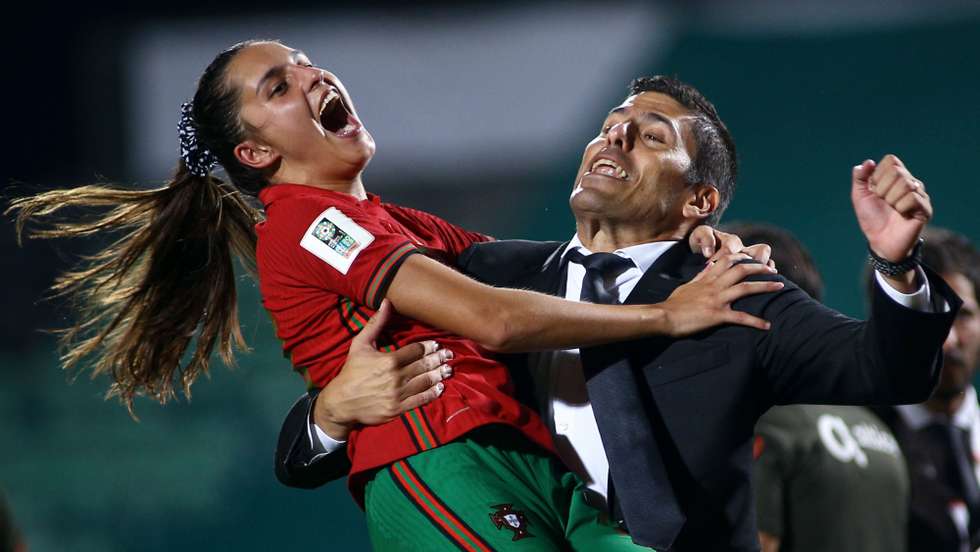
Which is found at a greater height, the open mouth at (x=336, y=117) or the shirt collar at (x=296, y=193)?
the open mouth at (x=336, y=117)

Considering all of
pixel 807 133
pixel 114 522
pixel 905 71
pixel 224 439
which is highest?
pixel 905 71

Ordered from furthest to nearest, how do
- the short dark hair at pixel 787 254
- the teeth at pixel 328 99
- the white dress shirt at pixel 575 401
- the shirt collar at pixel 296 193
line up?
1. the short dark hair at pixel 787 254
2. the teeth at pixel 328 99
3. the shirt collar at pixel 296 193
4. the white dress shirt at pixel 575 401

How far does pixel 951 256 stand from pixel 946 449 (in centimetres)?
63

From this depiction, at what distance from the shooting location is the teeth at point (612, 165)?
103 inches

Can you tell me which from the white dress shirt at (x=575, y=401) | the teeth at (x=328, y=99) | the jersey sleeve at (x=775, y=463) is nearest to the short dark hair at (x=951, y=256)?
the jersey sleeve at (x=775, y=463)

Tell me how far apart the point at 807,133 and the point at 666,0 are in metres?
1.12

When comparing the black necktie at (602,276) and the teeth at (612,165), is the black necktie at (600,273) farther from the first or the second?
the teeth at (612,165)

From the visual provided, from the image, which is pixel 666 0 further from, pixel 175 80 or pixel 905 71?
pixel 175 80

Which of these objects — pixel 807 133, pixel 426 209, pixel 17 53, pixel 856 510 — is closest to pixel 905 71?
pixel 807 133

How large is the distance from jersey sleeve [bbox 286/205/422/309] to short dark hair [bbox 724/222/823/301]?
52.2 inches

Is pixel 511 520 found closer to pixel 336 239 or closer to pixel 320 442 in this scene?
pixel 320 442

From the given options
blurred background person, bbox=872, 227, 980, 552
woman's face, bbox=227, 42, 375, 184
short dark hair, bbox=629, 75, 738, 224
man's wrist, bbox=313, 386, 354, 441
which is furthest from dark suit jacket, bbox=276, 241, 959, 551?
blurred background person, bbox=872, 227, 980, 552

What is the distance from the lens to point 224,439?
20.7ft

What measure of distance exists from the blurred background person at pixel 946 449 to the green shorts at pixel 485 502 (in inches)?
70.9
